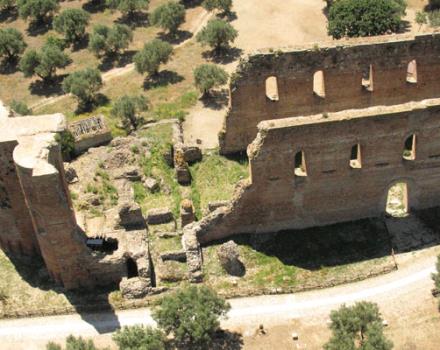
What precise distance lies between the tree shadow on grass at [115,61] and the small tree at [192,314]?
142ft

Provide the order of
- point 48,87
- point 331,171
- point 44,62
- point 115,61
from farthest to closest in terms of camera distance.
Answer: point 115,61, point 48,87, point 44,62, point 331,171

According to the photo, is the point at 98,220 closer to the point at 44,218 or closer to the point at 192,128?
the point at 44,218

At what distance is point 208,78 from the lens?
5662 cm

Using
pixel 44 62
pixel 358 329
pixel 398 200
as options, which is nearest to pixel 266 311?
pixel 358 329

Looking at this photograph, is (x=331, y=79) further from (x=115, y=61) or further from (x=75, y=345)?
(x=115, y=61)

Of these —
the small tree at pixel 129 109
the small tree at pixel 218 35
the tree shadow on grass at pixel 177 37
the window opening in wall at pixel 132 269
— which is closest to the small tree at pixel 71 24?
the tree shadow on grass at pixel 177 37

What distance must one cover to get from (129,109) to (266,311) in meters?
25.4

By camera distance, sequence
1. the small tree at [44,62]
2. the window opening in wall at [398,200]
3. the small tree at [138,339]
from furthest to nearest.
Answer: the small tree at [44,62], the window opening in wall at [398,200], the small tree at [138,339]

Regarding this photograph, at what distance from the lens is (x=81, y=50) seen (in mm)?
74562

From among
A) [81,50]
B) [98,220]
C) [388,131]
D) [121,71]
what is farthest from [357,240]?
[81,50]

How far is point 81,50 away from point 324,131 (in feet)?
156

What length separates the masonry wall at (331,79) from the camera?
4188 centimetres

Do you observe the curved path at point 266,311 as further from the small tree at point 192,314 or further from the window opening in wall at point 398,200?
the window opening in wall at point 398,200

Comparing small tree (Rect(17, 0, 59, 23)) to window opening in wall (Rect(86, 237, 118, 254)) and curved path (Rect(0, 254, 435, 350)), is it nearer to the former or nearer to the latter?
window opening in wall (Rect(86, 237, 118, 254))
